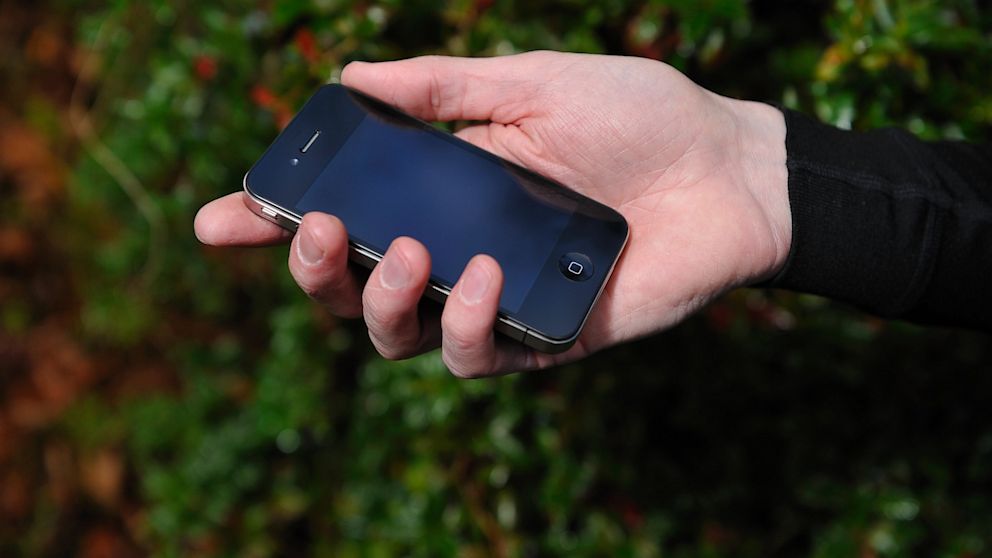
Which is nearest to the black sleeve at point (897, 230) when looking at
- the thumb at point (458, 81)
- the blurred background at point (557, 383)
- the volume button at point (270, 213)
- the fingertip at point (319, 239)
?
the blurred background at point (557, 383)

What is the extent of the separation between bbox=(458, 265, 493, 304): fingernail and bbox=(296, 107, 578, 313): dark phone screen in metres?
0.09

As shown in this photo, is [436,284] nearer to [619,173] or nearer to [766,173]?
[619,173]

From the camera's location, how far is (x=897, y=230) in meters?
1.31

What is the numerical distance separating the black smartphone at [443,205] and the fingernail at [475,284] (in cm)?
9

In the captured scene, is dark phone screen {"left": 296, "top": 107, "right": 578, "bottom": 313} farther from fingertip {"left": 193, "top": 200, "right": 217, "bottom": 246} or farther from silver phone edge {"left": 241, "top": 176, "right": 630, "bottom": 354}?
fingertip {"left": 193, "top": 200, "right": 217, "bottom": 246}

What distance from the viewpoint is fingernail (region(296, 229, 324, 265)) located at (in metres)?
1.17

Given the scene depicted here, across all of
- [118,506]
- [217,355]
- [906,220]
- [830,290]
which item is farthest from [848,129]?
[118,506]

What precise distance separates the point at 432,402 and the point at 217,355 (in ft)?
2.90

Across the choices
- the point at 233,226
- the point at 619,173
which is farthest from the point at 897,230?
the point at 233,226

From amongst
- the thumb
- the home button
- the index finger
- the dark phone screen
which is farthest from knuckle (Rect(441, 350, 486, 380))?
the thumb

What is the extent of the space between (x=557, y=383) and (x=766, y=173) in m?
0.66

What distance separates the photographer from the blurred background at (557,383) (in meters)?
1.54

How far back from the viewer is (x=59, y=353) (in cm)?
261

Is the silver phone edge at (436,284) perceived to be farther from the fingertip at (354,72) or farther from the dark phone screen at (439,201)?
the fingertip at (354,72)
